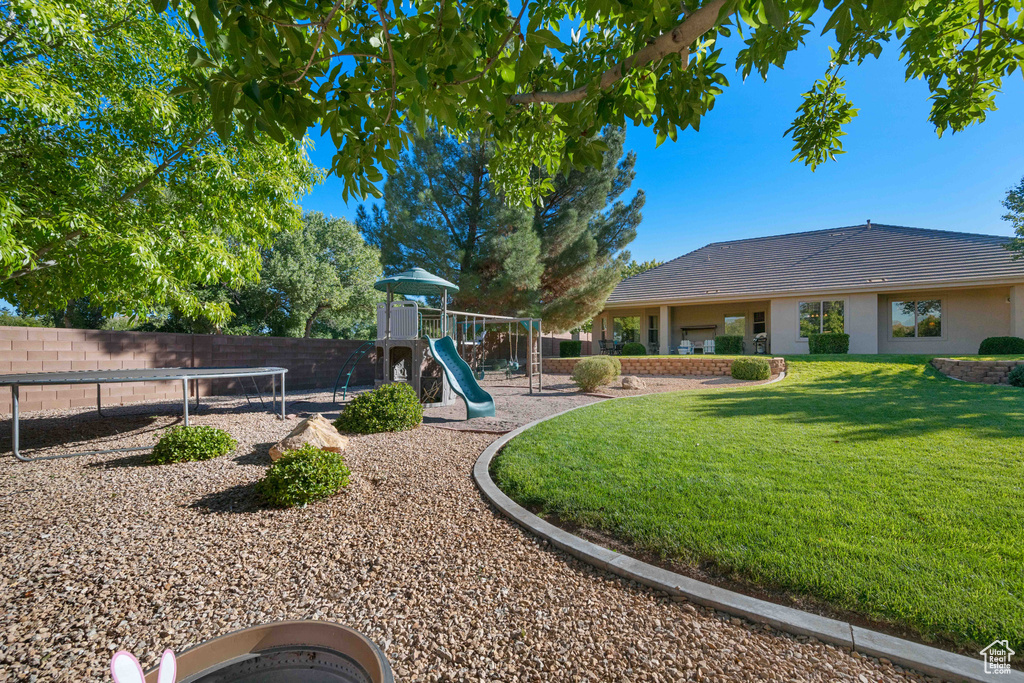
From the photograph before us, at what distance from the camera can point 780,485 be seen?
344 centimetres

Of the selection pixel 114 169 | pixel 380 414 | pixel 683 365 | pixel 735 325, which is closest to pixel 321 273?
pixel 114 169

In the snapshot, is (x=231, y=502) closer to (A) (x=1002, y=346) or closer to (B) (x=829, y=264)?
(A) (x=1002, y=346)

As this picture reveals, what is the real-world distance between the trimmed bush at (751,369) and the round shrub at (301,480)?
1105 cm

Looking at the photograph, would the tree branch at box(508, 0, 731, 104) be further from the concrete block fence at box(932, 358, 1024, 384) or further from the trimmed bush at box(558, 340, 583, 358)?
the trimmed bush at box(558, 340, 583, 358)

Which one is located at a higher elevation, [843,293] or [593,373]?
[843,293]

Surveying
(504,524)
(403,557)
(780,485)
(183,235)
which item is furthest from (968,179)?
(183,235)

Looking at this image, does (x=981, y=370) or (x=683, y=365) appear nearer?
(x=981, y=370)

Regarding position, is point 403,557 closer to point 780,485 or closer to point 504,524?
point 504,524

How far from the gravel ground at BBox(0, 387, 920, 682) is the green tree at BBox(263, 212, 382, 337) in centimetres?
1803

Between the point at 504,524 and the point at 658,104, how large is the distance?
3.04 m

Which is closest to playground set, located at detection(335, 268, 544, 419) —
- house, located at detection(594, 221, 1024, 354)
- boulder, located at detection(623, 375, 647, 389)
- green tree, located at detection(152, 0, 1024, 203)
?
boulder, located at detection(623, 375, 647, 389)

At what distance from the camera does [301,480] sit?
3.34 metres

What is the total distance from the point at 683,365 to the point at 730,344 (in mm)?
4355

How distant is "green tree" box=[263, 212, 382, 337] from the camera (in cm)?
2000
